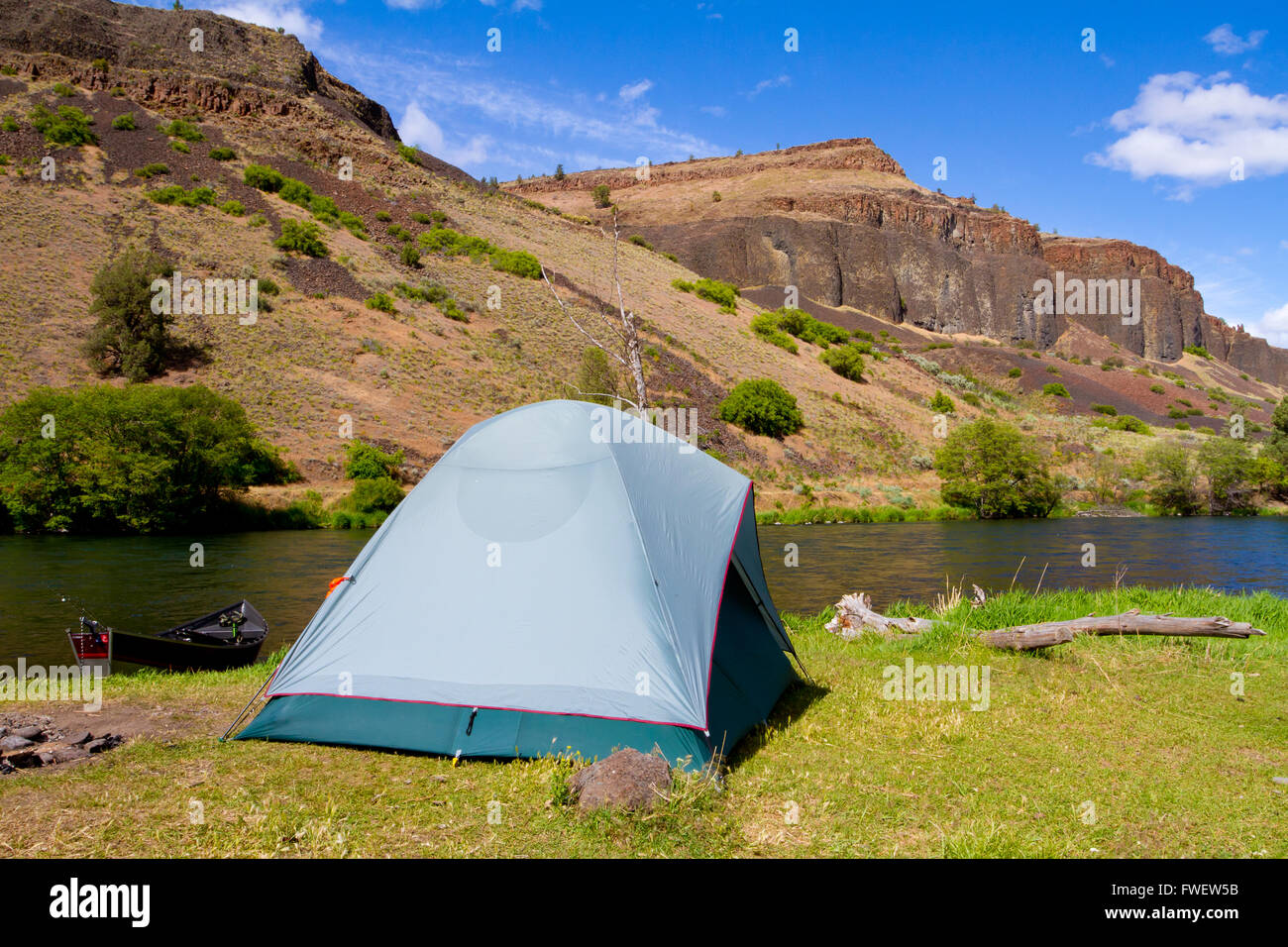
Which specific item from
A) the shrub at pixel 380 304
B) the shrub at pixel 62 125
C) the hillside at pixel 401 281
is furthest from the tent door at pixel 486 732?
the shrub at pixel 62 125

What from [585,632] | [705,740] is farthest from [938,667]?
[585,632]

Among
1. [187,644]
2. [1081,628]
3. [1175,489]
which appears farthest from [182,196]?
[1175,489]

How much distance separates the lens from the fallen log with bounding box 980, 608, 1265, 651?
26.6ft

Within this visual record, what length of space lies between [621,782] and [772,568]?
63.6 ft

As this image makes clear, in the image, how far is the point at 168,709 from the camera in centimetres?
773

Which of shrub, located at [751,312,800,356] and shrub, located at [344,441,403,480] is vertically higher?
shrub, located at [751,312,800,356]

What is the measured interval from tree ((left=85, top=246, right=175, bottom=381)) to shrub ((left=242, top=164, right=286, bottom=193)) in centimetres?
1894

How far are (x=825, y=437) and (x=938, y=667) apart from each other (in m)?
38.8

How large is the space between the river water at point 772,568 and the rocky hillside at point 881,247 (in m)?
72.3

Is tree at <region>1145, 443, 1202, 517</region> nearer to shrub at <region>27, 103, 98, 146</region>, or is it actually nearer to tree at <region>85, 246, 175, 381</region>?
tree at <region>85, 246, 175, 381</region>

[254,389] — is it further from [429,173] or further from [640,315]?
[429,173]

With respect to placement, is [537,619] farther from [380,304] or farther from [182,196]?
[182,196]

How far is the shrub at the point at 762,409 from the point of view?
1762 inches

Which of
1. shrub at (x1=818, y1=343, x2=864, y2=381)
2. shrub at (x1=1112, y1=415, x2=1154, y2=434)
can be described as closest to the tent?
shrub at (x1=818, y1=343, x2=864, y2=381)
